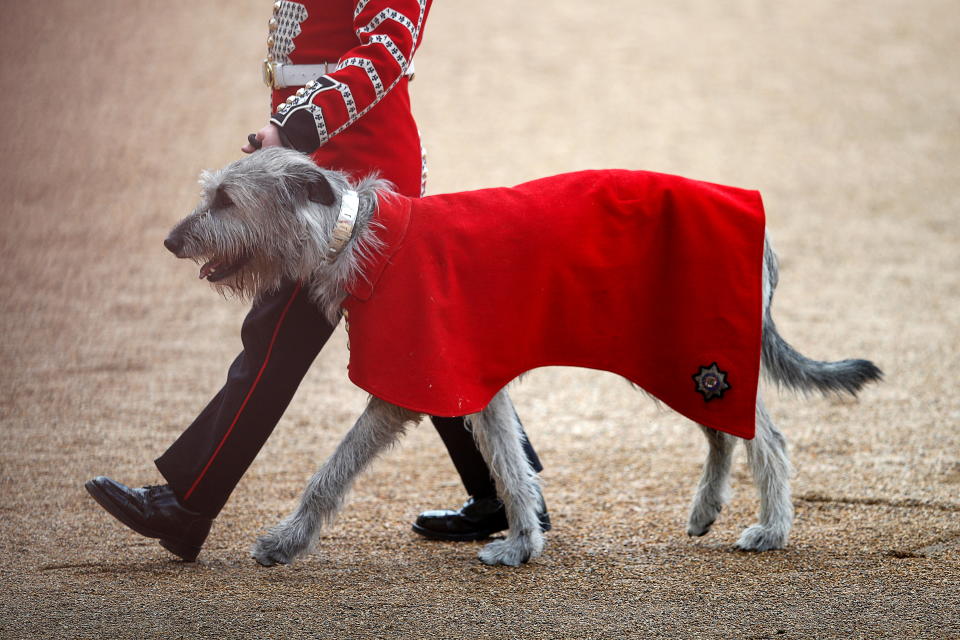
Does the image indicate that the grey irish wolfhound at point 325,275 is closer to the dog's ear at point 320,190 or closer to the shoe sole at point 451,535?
the dog's ear at point 320,190

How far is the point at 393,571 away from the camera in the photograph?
4.51 meters

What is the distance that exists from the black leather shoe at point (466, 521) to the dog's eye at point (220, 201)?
1.80 metres

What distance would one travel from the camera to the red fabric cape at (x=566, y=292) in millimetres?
4051

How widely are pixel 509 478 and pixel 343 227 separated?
4.26 feet

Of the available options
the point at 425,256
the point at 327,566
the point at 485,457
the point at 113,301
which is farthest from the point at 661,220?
the point at 113,301

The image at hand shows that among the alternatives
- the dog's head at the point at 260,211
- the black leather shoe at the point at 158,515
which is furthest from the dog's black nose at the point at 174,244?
the black leather shoe at the point at 158,515

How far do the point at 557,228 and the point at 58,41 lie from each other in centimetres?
1467

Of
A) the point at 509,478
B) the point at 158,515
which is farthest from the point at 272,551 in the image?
the point at 509,478

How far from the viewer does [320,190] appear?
4.06m

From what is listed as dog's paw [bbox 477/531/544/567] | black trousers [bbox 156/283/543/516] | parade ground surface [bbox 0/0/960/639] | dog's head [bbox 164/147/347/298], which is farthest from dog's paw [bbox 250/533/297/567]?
dog's head [bbox 164/147/347/298]

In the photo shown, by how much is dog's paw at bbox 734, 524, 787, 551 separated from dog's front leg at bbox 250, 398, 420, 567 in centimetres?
160

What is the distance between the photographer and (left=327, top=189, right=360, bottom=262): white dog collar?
13.4 feet

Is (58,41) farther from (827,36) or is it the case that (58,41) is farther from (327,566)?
(327,566)

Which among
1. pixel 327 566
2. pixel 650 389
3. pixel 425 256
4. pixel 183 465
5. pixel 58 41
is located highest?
pixel 58 41
